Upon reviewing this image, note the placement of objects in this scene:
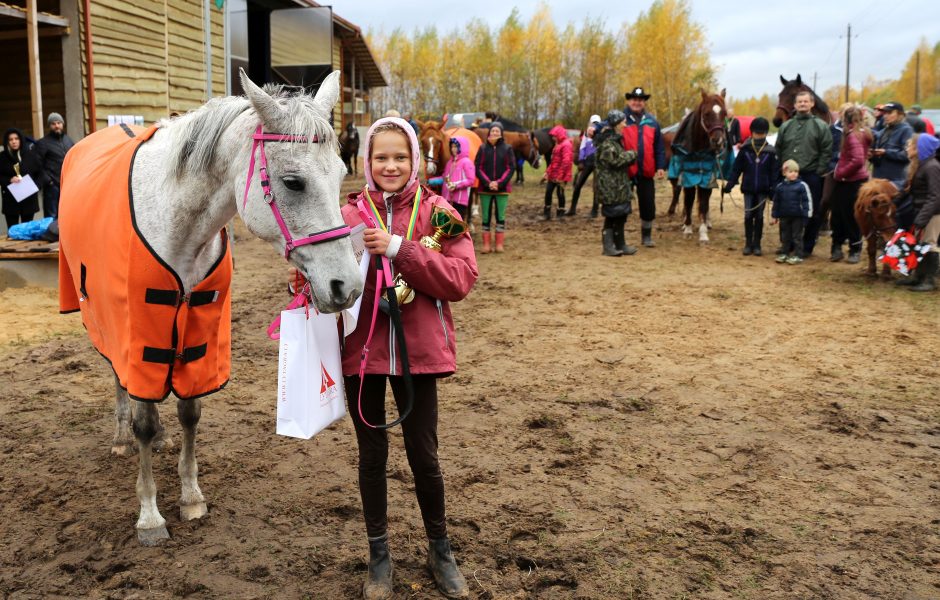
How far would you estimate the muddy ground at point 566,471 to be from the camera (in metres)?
2.69

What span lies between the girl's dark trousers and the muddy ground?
0.29 metres

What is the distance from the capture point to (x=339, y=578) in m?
2.66

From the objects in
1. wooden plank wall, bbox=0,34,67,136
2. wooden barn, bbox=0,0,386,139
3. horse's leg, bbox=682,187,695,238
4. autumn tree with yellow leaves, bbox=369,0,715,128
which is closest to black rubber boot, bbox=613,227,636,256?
horse's leg, bbox=682,187,695,238

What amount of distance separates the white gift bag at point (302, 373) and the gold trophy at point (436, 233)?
27 cm

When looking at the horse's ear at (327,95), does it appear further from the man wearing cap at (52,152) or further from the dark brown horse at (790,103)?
the dark brown horse at (790,103)

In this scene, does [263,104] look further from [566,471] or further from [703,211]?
[703,211]

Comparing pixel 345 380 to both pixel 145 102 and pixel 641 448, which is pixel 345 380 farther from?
pixel 145 102

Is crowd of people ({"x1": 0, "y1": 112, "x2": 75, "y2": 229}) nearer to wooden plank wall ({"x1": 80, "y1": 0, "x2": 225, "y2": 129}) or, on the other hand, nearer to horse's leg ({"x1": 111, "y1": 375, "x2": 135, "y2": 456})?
wooden plank wall ({"x1": 80, "y1": 0, "x2": 225, "y2": 129})

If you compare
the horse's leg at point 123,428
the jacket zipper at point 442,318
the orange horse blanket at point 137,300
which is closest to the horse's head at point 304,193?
the jacket zipper at point 442,318

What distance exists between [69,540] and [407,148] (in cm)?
219

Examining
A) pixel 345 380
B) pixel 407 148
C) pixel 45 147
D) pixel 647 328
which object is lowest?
pixel 647 328

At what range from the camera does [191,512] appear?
3.12 meters

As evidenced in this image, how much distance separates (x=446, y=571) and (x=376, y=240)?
125cm

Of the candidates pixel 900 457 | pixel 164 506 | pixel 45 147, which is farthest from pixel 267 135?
pixel 45 147
